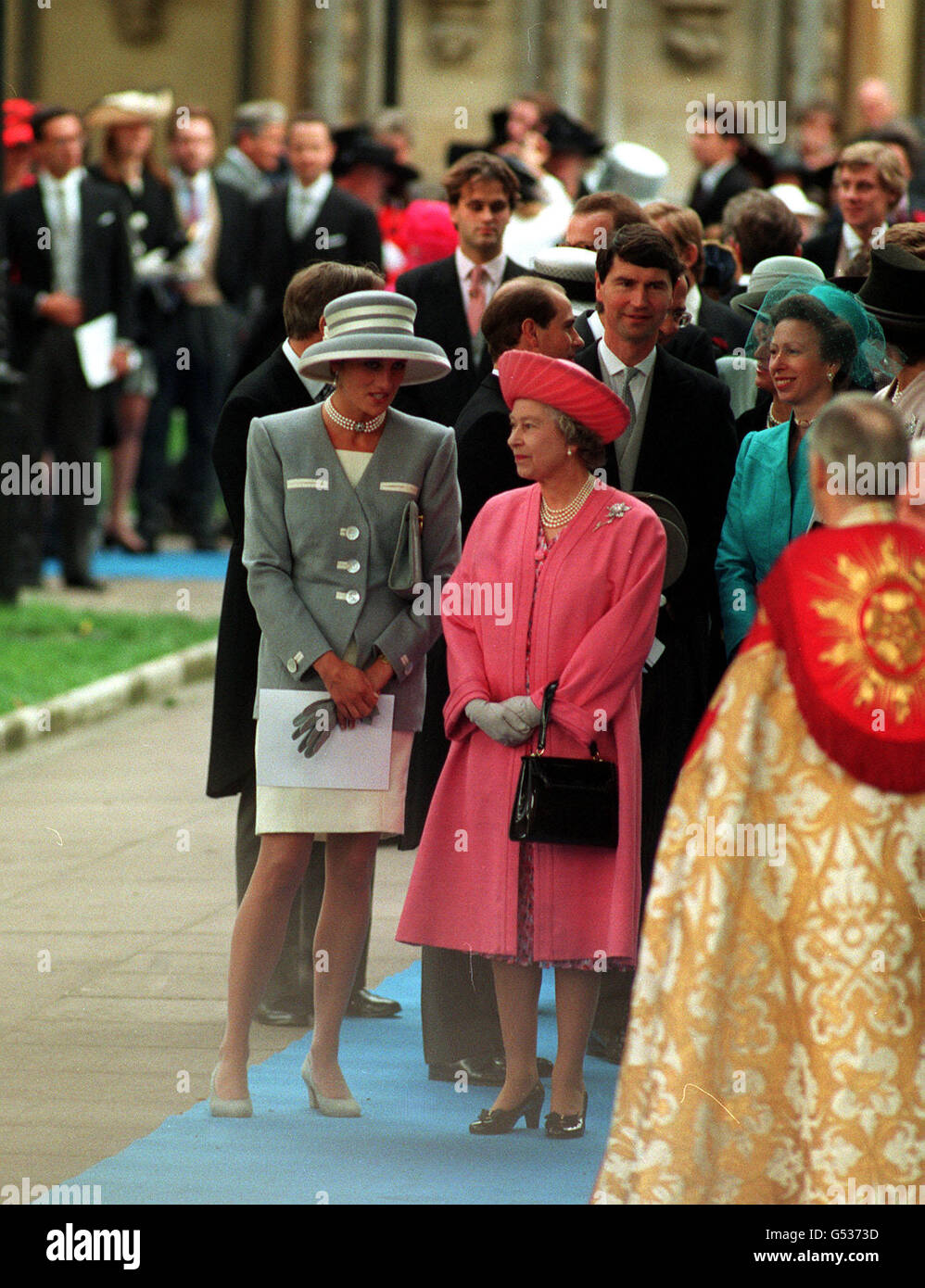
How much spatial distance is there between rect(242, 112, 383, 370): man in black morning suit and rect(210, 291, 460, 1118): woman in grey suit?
7604mm

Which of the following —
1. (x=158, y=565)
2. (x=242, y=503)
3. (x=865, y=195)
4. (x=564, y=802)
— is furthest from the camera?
(x=158, y=565)

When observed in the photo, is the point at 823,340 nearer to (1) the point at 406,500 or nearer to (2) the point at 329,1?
(1) the point at 406,500

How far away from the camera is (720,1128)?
453cm

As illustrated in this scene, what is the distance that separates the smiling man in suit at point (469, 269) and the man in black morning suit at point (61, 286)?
576cm

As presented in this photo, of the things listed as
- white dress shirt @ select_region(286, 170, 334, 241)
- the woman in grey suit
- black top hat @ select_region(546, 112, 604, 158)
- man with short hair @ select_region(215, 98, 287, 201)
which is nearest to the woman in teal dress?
the woman in grey suit

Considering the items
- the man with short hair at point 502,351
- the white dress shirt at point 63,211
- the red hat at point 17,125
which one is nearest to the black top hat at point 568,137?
the white dress shirt at point 63,211

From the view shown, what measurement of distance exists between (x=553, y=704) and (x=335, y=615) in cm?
63

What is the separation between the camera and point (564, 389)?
5848mm

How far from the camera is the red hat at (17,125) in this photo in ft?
51.1

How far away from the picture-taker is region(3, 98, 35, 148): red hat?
15.6 meters

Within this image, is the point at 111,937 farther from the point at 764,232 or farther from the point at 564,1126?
the point at 764,232

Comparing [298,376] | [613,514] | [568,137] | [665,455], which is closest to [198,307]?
[568,137]
